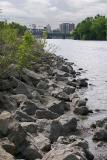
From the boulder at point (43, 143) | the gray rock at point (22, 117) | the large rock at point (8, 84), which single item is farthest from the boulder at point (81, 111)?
the boulder at point (43, 143)

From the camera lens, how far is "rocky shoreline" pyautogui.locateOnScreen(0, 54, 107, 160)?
13.0 meters

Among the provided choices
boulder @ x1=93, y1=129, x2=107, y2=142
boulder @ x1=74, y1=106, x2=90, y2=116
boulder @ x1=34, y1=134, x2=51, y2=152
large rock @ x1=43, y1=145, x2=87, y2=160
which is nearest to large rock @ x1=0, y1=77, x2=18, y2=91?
boulder @ x1=74, y1=106, x2=90, y2=116

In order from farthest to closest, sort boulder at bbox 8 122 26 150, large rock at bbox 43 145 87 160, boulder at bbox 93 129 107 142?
1. boulder at bbox 93 129 107 142
2. boulder at bbox 8 122 26 150
3. large rock at bbox 43 145 87 160

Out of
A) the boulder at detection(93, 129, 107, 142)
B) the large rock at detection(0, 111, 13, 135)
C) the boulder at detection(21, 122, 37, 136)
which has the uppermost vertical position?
the large rock at detection(0, 111, 13, 135)

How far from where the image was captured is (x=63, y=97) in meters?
26.5

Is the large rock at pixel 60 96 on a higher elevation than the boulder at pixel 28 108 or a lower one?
lower

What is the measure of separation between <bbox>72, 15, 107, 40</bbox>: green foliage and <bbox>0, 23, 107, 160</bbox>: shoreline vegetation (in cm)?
14503

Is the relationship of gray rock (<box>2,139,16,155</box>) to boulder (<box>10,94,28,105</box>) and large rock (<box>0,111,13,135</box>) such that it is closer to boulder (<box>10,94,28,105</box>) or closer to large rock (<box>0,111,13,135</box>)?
large rock (<box>0,111,13,135</box>)

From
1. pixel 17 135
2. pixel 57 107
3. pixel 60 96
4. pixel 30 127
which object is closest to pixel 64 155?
pixel 17 135

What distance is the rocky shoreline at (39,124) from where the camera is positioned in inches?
510

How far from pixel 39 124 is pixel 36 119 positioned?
1.23 m

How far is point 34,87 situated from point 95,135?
36.2ft

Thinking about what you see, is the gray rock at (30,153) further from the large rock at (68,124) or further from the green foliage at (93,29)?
the green foliage at (93,29)

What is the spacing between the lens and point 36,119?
18641 millimetres
